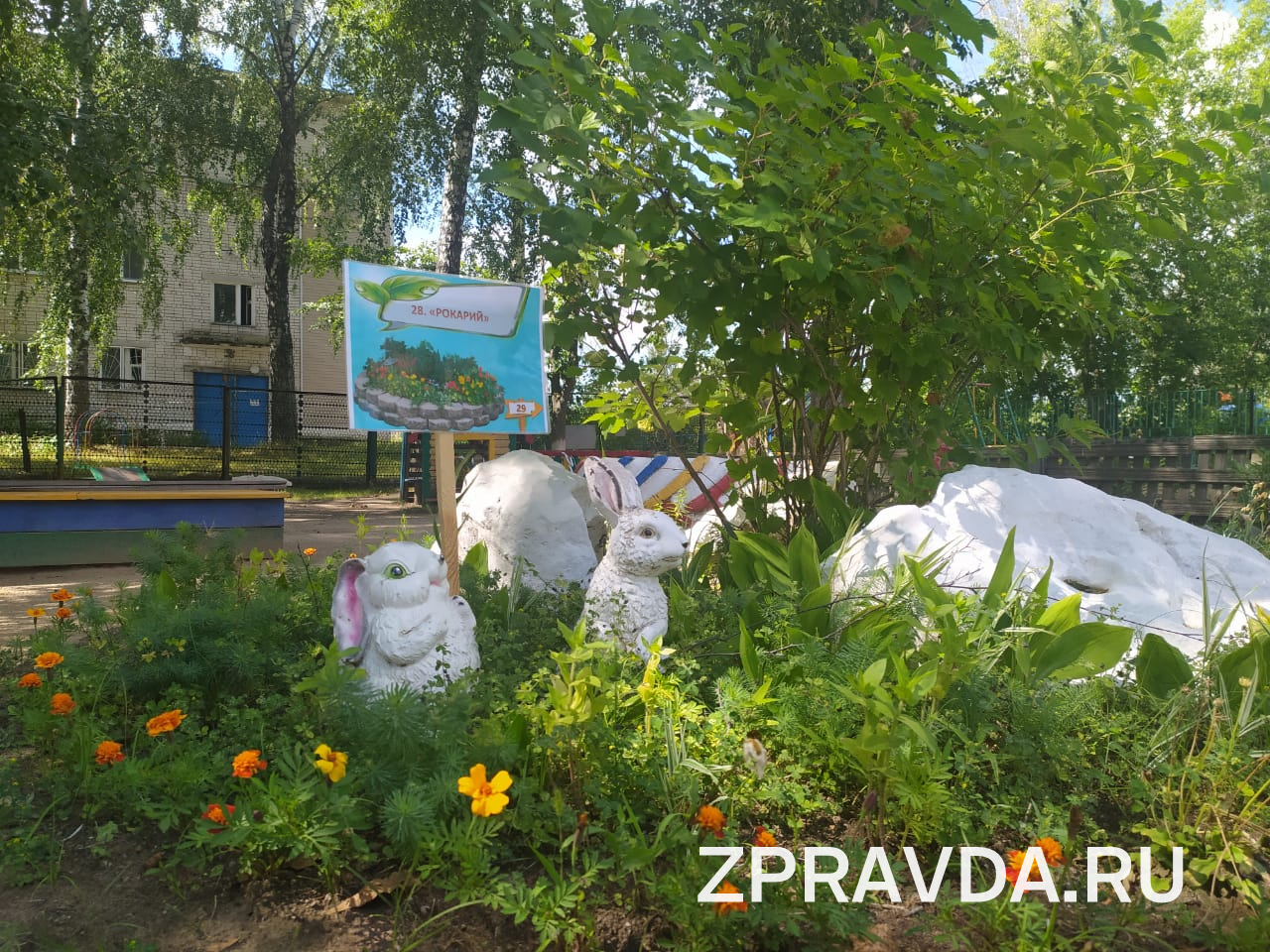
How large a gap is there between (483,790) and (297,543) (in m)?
4.11

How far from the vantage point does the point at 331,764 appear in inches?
76.8

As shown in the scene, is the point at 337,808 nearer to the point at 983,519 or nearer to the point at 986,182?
the point at 983,519

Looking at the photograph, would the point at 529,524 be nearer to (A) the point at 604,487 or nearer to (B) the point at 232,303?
(A) the point at 604,487

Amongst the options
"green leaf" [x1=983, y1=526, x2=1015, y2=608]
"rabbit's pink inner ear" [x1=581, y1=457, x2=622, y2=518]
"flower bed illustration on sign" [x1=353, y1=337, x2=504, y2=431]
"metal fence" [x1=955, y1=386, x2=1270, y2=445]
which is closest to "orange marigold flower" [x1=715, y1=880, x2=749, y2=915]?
"green leaf" [x1=983, y1=526, x2=1015, y2=608]

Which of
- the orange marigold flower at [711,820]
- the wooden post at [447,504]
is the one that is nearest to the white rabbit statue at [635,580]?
the wooden post at [447,504]

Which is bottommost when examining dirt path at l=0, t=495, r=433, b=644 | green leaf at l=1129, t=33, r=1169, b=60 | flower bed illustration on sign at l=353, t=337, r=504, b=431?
dirt path at l=0, t=495, r=433, b=644

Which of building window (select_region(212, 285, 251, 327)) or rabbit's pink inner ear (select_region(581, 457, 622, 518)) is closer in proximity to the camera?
rabbit's pink inner ear (select_region(581, 457, 622, 518))

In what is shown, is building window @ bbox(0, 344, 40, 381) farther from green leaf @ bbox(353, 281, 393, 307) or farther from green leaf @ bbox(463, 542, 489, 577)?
green leaf @ bbox(463, 542, 489, 577)

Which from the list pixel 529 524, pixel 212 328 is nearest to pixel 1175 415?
pixel 529 524

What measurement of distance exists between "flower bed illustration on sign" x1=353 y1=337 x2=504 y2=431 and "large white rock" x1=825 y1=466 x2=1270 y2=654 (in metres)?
1.69

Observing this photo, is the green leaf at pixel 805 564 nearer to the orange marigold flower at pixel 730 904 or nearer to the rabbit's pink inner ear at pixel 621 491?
the rabbit's pink inner ear at pixel 621 491

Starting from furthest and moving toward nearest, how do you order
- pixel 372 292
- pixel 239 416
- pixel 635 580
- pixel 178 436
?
pixel 239 416
pixel 178 436
pixel 372 292
pixel 635 580

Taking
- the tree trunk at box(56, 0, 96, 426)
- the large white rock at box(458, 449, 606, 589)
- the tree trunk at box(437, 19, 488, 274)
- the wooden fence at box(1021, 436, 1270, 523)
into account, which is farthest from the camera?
the tree trunk at box(437, 19, 488, 274)

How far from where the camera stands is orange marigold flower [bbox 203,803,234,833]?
1906mm
